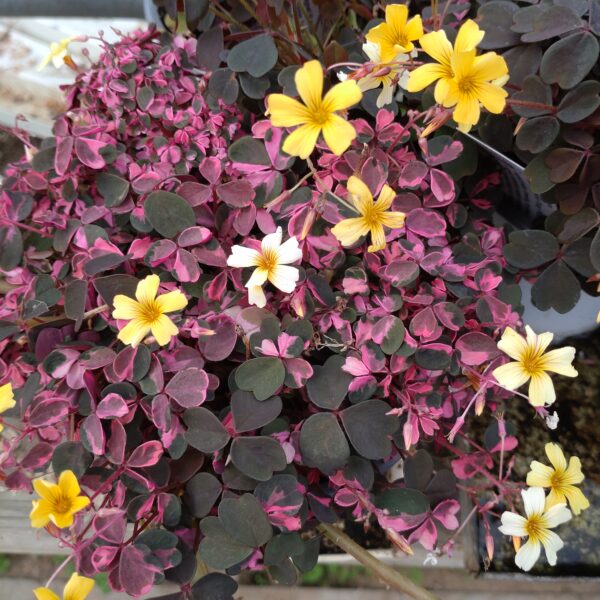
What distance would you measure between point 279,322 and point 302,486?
19 centimetres

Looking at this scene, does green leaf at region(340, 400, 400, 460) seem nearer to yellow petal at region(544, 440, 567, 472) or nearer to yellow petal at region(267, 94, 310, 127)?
yellow petal at region(544, 440, 567, 472)

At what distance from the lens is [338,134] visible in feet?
1.94

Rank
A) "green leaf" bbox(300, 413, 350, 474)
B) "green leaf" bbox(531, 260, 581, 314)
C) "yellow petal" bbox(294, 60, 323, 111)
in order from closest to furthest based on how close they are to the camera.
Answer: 1. "yellow petal" bbox(294, 60, 323, 111)
2. "green leaf" bbox(300, 413, 350, 474)
3. "green leaf" bbox(531, 260, 581, 314)

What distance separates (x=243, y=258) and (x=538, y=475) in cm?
42

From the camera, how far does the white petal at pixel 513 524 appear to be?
0.66 meters

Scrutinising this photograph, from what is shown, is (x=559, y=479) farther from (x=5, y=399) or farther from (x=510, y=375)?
(x=5, y=399)

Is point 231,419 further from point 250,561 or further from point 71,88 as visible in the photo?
point 71,88

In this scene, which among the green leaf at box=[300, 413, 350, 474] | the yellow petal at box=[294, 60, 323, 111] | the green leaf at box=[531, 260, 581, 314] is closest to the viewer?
the yellow petal at box=[294, 60, 323, 111]

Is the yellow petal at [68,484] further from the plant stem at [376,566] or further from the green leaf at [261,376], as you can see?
the plant stem at [376,566]

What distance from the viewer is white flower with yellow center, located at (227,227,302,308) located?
651 millimetres

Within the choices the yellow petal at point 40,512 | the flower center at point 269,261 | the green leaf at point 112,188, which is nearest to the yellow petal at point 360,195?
the flower center at point 269,261

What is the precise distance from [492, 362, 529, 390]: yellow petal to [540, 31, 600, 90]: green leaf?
0.32 m

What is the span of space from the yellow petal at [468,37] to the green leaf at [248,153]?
0.90 ft

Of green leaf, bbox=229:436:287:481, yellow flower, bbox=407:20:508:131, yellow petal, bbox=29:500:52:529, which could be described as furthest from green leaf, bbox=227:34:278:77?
yellow petal, bbox=29:500:52:529
